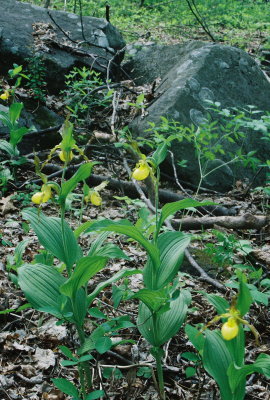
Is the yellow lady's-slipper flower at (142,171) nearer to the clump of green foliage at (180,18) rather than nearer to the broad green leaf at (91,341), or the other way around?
the broad green leaf at (91,341)

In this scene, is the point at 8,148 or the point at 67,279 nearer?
the point at 67,279

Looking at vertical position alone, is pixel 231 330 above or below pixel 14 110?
above

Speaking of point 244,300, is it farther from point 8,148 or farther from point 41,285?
point 8,148

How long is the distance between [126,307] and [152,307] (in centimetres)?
76

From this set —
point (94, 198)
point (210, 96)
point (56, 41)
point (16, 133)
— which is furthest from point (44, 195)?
point (56, 41)

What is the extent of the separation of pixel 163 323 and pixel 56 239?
54cm

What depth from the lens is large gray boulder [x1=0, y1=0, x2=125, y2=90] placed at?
5.21 meters

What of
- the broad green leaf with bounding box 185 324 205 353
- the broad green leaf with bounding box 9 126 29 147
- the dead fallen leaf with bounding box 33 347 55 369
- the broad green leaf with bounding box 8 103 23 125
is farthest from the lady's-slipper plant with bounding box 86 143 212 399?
the broad green leaf with bounding box 8 103 23 125

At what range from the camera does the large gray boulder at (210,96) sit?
162 inches

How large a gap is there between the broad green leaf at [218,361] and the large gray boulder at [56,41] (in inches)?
179

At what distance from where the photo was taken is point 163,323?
5.16 feet

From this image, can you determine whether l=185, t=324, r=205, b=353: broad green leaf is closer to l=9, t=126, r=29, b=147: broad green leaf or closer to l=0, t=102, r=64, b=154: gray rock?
l=9, t=126, r=29, b=147: broad green leaf

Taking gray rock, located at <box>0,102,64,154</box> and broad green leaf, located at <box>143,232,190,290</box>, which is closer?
broad green leaf, located at <box>143,232,190,290</box>

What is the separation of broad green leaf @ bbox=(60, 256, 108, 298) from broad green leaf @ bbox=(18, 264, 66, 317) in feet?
0.28
